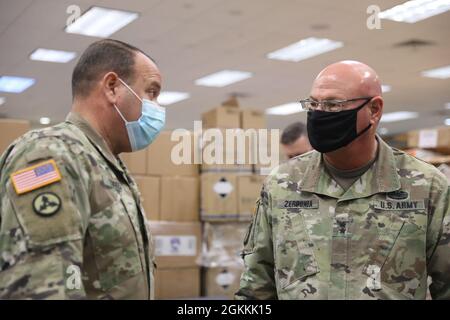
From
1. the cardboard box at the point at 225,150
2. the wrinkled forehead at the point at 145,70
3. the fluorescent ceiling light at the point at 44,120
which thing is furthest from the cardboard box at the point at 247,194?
the fluorescent ceiling light at the point at 44,120

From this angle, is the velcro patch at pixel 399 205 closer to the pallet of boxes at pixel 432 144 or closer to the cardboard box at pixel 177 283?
the cardboard box at pixel 177 283

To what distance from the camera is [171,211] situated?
3.63 metres

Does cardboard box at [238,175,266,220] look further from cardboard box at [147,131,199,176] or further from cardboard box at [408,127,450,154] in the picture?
cardboard box at [408,127,450,154]

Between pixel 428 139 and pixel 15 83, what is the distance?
6041mm

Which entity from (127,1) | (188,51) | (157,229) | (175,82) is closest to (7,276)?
(157,229)

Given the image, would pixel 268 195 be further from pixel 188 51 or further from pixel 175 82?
pixel 175 82

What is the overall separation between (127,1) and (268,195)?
3.66m

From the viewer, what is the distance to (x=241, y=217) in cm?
371

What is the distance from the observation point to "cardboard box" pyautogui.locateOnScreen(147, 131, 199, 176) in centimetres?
361

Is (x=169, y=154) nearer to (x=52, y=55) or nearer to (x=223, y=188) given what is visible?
(x=223, y=188)

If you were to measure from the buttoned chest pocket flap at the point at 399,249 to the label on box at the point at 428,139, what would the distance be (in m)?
2.94

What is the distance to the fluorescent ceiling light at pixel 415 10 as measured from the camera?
187 inches

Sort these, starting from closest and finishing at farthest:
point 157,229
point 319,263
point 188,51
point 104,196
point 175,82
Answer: point 104,196 → point 319,263 → point 157,229 → point 188,51 → point 175,82

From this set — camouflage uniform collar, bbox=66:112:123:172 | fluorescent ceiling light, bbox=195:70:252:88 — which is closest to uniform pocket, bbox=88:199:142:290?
camouflage uniform collar, bbox=66:112:123:172
